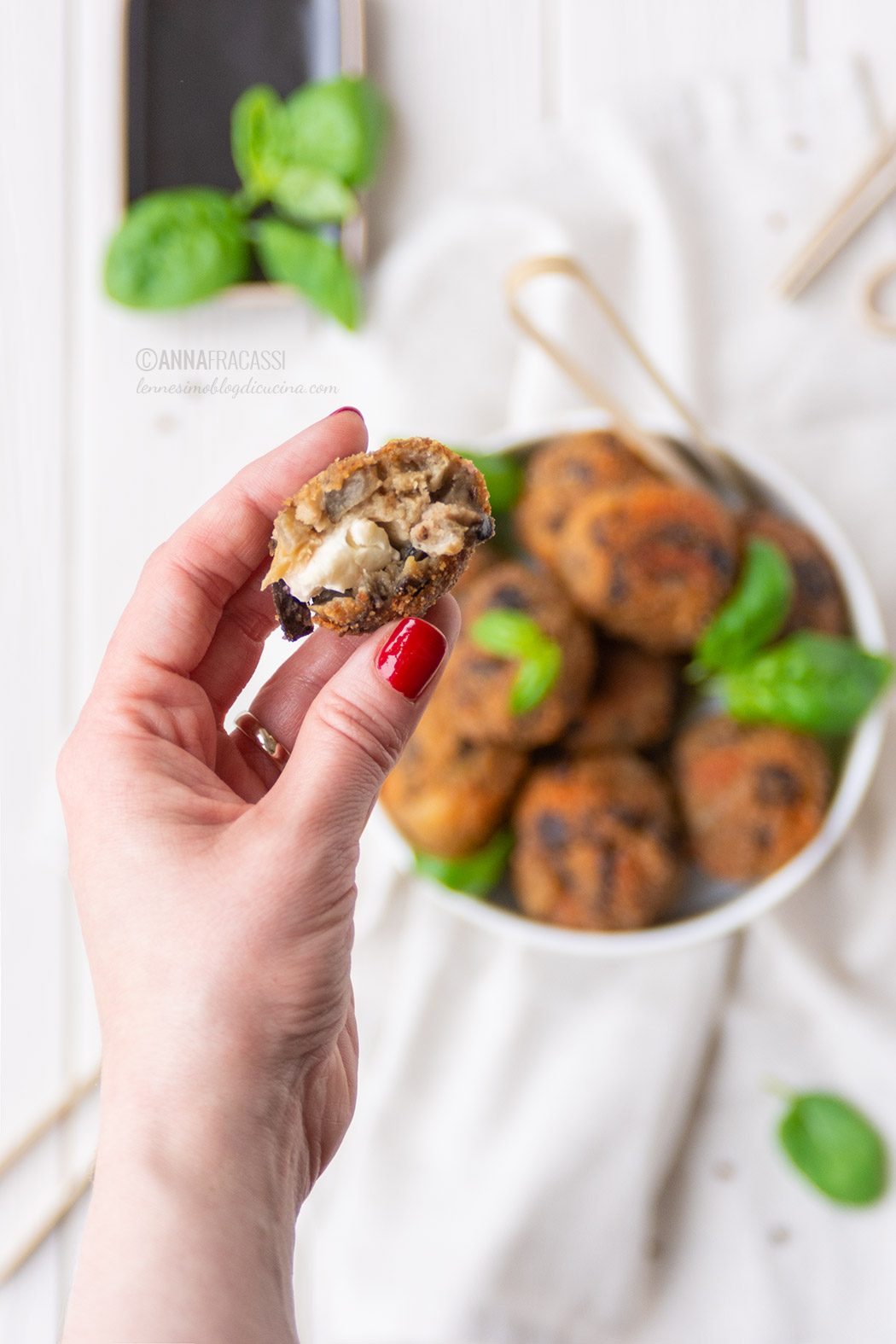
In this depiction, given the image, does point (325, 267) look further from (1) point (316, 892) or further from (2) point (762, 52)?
(1) point (316, 892)

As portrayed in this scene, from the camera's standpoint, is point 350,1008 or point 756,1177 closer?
point 350,1008

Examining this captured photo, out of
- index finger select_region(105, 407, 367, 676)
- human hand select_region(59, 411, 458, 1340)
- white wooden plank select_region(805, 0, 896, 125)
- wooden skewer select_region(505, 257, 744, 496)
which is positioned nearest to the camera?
human hand select_region(59, 411, 458, 1340)

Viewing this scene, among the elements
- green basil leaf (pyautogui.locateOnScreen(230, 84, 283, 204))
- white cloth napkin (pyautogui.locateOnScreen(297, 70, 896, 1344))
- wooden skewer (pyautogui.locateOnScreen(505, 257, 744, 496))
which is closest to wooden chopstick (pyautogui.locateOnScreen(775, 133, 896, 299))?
white cloth napkin (pyautogui.locateOnScreen(297, 70, 896, 1344))

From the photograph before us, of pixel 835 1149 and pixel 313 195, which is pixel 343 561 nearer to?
pixel 313 195

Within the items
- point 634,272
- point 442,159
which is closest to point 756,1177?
point 634,272

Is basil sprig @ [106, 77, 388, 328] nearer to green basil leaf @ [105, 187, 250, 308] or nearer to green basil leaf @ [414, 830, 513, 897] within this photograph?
green basil leaf @ [105, 187, 250, 308]

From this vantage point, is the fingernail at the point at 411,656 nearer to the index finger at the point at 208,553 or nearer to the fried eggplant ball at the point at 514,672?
the index finger at the point at 208,553
